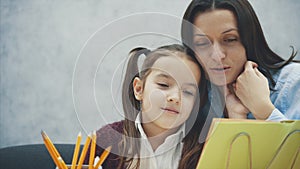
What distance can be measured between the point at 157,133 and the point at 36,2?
2.06 ft

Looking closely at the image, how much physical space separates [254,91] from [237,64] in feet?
0.22

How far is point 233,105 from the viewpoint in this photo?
2.81ft

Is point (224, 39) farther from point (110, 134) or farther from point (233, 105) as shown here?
point (110, 134)

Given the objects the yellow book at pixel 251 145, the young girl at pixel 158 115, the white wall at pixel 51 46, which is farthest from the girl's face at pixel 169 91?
the white wall at pixel 51 46

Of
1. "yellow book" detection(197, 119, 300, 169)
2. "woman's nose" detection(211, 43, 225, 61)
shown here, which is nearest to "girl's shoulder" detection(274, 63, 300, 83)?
"woman's nose" detection(211, 43, 225, 61)

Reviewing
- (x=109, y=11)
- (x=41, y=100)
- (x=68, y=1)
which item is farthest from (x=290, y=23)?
(x=41, y=100)

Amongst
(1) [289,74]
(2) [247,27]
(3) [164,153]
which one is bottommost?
(3) [164,153]

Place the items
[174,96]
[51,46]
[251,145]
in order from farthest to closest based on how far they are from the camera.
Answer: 1. [51,46]
2. [174,96]
3. [251,145]

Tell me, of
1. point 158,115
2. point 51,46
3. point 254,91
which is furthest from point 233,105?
point 51,46

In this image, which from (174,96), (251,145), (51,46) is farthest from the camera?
(51,46)

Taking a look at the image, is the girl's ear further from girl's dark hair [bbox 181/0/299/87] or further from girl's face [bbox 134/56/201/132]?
girl's dark hair [bbox 181/0/299/87]

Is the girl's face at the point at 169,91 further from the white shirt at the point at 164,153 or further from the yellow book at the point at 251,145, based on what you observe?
the yellow book at the point at 251,145

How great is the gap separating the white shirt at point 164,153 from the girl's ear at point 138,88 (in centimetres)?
4

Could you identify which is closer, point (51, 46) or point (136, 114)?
point (136, 114)
